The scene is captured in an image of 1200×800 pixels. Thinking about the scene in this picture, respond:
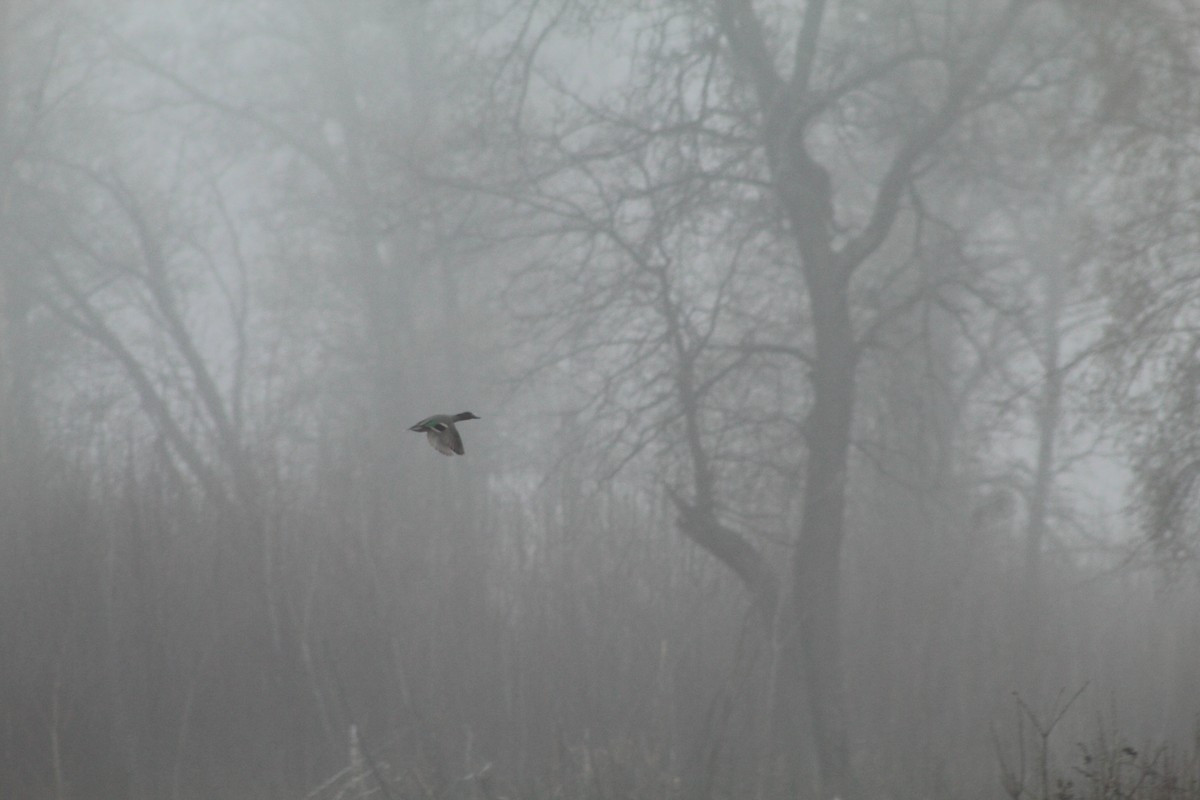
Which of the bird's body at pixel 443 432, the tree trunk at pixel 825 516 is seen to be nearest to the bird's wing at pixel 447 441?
the bird's body at pixel 443 432

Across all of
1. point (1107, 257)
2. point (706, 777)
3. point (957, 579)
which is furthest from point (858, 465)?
point (706, 777)

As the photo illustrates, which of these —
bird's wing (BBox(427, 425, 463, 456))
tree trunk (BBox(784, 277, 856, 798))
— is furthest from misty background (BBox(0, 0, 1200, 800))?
bird's wing (BBox(427, 425, 463, 456))

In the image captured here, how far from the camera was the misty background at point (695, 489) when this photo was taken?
9.66 meters

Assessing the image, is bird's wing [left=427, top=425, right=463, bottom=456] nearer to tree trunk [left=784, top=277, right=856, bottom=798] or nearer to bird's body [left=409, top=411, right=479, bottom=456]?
bird's body [left=409, top=411, right=479, bottom=456]

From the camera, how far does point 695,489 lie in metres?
10.9

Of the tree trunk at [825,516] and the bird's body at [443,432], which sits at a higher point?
the tree trunk at [825,516]

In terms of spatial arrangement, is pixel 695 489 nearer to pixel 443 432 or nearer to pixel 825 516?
pixel 825 516

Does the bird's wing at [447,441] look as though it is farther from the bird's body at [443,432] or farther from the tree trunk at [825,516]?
the tree trunk at [825,516]

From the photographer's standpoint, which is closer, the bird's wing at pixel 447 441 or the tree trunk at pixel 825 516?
the bird's wing at pixel 447 441

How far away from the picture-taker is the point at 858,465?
1360cm

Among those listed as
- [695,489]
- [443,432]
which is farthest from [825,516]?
[443,432]

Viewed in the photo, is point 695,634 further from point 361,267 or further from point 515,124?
point 361,267

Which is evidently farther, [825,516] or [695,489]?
[825,516]

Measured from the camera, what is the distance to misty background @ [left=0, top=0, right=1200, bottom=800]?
31.7 ft
